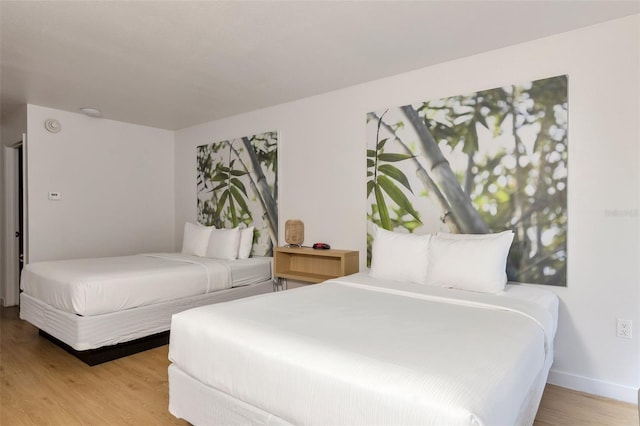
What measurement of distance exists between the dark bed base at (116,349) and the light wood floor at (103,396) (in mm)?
56

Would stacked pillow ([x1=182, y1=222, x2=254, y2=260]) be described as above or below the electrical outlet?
above

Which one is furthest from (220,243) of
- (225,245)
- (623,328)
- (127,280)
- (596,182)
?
(623,328)

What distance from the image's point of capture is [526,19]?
7.21 ft

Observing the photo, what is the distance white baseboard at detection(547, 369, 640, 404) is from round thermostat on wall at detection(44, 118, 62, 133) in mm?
5212

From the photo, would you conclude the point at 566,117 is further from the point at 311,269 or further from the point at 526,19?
the point at 311,269

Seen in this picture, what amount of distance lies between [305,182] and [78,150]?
2.80 metres

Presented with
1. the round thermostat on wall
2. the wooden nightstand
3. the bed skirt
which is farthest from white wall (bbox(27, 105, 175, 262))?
the bed skirt

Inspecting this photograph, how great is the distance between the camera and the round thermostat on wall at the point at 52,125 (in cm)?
399

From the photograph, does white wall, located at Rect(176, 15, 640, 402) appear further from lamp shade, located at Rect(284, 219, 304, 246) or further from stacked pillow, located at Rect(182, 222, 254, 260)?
stacked pillow, located at Rect(182, 222, 254, 260)

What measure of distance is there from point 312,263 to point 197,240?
55.7 inches

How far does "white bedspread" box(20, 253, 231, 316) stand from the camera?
8.83 ft

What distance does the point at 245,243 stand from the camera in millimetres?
4020

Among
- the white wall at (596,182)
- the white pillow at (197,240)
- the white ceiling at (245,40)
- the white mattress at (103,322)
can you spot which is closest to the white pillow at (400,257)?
the white wall at (596,182)

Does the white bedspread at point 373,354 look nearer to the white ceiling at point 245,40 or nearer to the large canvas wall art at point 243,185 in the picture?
the white ceiling at point 245,40
